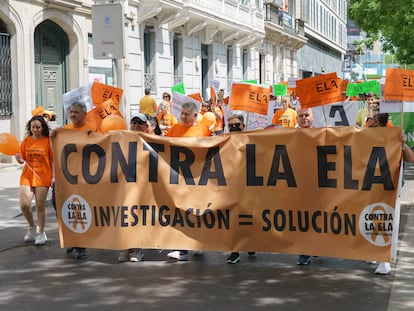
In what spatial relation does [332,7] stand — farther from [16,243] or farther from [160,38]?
[16,243]

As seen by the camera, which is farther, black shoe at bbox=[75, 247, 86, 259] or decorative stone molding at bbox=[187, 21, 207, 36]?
decorative stone molding at bbox=[187, 21, 207, 36]

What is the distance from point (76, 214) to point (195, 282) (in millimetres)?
1576

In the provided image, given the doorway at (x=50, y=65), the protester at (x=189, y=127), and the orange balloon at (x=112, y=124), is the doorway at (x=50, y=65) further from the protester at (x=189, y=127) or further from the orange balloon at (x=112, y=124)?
the protester at (x=189, y=127)

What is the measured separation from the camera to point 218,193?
7117 mm

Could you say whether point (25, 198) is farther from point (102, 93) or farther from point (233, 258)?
point (233, 258)

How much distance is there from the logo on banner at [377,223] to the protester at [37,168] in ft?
12.1

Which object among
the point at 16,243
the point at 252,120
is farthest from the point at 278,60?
the point at 16,243

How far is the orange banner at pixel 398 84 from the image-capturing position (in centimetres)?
876

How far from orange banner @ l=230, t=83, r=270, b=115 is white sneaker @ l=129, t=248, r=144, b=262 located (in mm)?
3322

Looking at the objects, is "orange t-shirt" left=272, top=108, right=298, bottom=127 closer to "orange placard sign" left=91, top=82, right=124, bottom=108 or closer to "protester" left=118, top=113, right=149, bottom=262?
"orange placard sign" left=91, top=82, right=124, bottom=108

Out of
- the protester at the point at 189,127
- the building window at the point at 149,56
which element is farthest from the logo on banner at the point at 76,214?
the building window at the point at 149,56

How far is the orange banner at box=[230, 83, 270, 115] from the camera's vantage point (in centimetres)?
1033

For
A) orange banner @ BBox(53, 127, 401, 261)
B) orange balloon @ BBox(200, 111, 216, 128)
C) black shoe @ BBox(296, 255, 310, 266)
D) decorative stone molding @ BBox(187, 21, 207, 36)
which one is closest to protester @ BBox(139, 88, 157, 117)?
orange balloon @ BBox(200, 111, 216, 128)

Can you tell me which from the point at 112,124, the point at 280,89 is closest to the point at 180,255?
the point at 112,124
